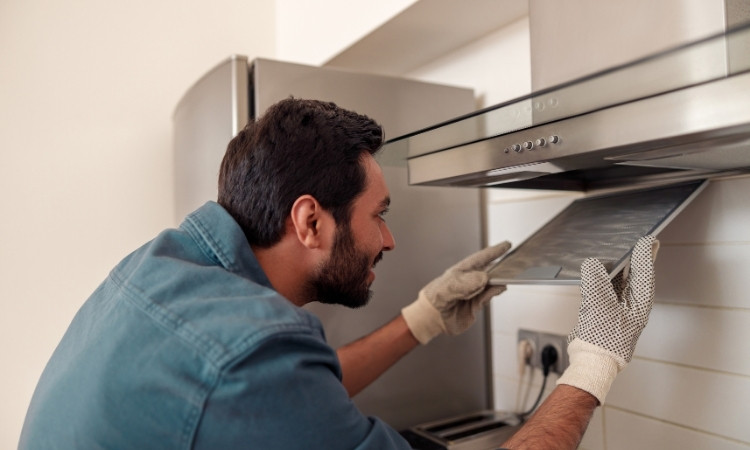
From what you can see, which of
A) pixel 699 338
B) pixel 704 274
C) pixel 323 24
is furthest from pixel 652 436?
pixel 323 24

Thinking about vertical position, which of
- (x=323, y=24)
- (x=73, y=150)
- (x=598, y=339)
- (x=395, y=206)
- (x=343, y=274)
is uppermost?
(x=323, y=24)

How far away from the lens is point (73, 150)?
1558 mm

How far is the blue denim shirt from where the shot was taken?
537 mm

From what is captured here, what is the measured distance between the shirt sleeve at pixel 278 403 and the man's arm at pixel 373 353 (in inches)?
20.8

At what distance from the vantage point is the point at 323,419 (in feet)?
1.89

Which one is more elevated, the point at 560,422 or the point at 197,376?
the point at 197,376

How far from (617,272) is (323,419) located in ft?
1.56

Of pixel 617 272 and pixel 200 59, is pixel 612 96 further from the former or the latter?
pixel 200 59

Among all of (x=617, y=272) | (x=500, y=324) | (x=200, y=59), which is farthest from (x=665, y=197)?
(x=200, y=59)

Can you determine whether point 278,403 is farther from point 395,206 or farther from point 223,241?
point 395,206

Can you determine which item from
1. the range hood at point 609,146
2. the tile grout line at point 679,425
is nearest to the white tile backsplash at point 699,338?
the tile grout line at point 679,425

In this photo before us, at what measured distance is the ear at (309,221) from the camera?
29.6 inches

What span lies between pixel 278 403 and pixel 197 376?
0.27 feet

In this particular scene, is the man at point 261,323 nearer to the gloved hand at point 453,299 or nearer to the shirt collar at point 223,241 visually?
the shirt collar at point 223,241
